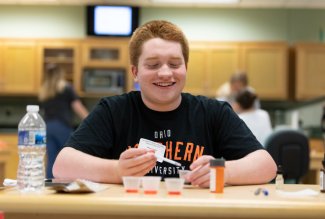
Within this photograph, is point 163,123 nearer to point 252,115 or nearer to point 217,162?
point 217,162

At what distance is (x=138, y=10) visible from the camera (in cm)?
672

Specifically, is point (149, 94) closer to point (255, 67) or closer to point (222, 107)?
point (222, 107)

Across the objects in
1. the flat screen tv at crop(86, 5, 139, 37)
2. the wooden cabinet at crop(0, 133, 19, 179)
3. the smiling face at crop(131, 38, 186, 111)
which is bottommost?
the wooden cabinet at crop(0, 133, 19, 179)

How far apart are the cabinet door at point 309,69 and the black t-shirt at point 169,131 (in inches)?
200

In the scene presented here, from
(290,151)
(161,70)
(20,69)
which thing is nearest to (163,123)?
(161,70)

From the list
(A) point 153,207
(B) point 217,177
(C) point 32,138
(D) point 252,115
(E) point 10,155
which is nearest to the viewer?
(A) point 153,207

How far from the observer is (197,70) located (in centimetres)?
669

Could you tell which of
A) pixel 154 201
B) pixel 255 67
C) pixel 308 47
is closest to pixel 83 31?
pixel 255 67

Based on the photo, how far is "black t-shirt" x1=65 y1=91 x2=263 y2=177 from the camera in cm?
164

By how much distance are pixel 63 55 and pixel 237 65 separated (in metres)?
2.18

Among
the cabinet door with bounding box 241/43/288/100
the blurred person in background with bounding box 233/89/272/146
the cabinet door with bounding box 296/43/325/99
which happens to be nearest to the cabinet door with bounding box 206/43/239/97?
the cabinet door with bounding box 241/43/288/100

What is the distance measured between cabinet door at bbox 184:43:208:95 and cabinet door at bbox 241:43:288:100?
488mm

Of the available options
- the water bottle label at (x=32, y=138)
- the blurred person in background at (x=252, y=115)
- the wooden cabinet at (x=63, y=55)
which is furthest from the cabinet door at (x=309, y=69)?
the water bottle label at (x=32, y=138)

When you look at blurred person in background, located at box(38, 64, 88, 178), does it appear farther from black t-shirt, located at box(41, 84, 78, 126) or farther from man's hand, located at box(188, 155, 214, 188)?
man's hand, located at box(188, 155, 214, 188)
